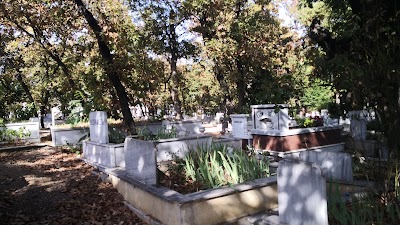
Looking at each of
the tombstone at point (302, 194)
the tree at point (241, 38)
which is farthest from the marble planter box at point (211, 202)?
the tree at point (241, 38)

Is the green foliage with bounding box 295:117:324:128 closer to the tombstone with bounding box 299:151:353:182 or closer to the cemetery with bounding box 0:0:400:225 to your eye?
the cemetery with bounding box 0:0:400:225

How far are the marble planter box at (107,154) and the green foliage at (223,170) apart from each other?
8.49ft

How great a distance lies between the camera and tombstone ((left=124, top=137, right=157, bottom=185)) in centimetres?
583

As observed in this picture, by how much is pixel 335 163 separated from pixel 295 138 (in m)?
6.58

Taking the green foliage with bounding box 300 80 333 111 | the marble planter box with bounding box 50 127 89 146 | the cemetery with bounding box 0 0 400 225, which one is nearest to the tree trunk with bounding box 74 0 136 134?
the cemetery with bounding box 0 0 400 225

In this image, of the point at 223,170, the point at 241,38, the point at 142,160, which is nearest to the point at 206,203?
the point at 223,170

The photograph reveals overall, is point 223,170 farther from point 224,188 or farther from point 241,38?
point 241,38

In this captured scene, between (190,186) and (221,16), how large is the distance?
1492cm

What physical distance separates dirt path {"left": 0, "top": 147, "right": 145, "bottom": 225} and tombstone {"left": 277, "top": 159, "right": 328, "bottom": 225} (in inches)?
112

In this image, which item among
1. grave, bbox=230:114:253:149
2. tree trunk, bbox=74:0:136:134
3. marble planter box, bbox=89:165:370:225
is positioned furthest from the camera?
grave, bbox=230:114:253:149

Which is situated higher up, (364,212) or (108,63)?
(108,63)

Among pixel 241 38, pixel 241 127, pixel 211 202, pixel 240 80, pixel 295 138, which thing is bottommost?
pixel 211 202

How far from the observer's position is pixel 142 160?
20.0 ft

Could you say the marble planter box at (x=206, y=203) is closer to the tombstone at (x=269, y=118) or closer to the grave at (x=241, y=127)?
the tombstone at (x=269, y=118)
